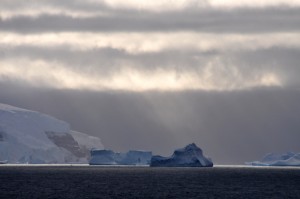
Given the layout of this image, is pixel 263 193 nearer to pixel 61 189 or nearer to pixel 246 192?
pixel 246 192

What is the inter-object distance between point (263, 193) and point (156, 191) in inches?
740

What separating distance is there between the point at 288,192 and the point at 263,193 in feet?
23.4

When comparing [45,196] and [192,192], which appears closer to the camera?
[45,196]

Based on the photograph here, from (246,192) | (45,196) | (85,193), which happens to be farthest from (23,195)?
(246,192)

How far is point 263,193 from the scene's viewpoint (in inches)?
5659

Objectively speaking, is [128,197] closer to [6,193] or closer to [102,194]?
[102,194]

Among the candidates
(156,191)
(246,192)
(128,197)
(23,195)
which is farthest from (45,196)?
(246,192)

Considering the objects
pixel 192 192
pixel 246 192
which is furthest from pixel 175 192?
pixel 246 192

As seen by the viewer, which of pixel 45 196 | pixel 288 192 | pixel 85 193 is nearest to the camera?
pixel 45 196

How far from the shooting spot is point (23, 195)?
131250mm

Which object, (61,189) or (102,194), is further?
(61,189)

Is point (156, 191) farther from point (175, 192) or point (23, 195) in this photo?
point (23, 195)

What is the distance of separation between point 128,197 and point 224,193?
21173 mm

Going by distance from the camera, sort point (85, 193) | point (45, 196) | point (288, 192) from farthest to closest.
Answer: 1. point (288, 192)
2. point (85, 193)
3. point (45, 196)
